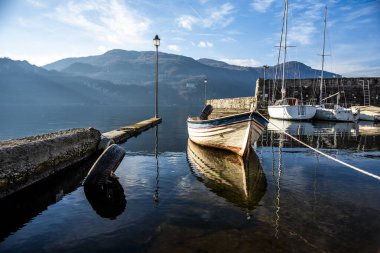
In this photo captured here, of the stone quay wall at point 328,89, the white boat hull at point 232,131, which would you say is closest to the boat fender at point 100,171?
the white boat hull at point 232,131

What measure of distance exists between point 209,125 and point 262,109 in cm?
3440

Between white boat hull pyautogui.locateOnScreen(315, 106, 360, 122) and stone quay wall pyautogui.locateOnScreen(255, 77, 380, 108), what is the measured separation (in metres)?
11.0

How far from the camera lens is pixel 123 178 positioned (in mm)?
9359

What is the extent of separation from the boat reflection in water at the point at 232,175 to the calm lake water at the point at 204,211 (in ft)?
0.12

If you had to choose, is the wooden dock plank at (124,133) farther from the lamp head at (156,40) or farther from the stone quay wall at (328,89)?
the stone quay wall at (328,89)

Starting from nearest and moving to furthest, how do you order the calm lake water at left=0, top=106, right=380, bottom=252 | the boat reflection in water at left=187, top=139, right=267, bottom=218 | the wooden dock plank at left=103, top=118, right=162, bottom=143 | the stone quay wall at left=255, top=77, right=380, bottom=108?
the calm lake water at left=0, top=106, right=380, bottom=252, the boat reflection in water at left=187, top=139, right=267, bottom=218, the wooden dock plank at left=103, top=118, right=162, bottom=143, the stone quay wall at left=255, top=77, right=380, bottom=108

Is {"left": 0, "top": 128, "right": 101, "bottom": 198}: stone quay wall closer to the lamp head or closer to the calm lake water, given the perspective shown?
the calm lake water

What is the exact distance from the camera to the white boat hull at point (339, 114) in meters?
30.1

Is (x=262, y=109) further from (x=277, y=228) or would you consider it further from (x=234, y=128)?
(x=277, y=228)

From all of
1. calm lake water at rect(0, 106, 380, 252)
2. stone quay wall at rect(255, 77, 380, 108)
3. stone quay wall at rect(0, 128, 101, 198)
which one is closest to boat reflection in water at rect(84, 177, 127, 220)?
calm lake water at rect(0, 106, 380, 252)

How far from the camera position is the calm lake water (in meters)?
5.08

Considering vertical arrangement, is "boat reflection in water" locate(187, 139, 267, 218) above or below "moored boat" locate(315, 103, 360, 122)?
below

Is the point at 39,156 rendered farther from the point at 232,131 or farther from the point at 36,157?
the point at 232,131

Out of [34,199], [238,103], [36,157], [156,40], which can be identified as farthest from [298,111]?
[34,199]
